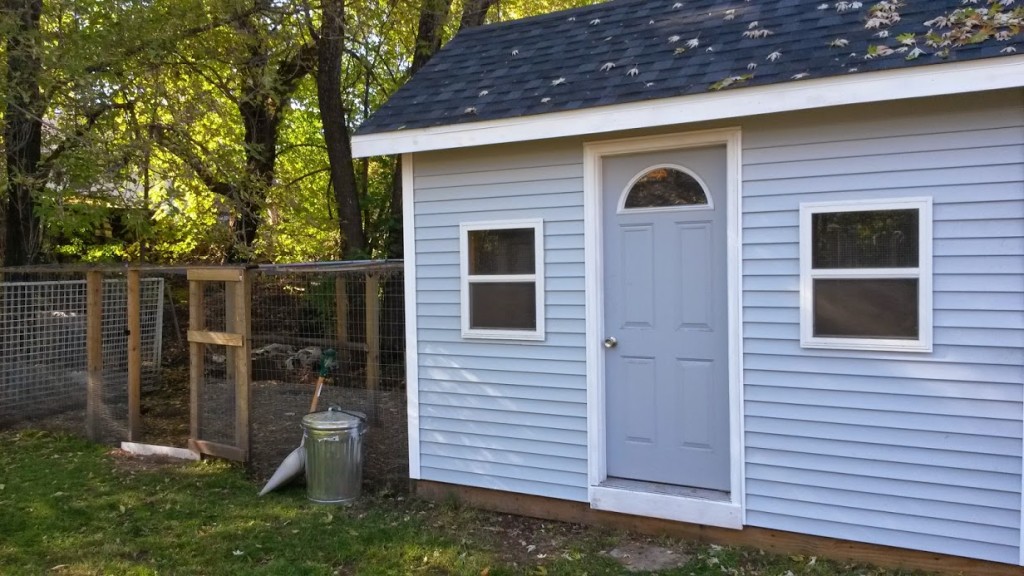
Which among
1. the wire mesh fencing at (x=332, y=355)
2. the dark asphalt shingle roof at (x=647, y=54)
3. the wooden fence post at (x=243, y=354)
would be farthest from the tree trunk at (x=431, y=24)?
the dark asphalt shingle roof at (x=647, y=54)

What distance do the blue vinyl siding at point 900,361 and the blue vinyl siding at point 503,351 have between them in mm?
1141

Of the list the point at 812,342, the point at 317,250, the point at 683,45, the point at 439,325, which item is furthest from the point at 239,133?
the point at 812,342

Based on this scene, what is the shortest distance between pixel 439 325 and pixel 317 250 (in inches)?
328

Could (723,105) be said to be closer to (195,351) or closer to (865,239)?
(865,239)

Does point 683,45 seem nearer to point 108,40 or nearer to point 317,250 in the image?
point 108,40

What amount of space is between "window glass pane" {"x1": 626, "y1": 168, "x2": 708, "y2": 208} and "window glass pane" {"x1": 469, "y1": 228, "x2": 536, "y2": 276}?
2.50 feet

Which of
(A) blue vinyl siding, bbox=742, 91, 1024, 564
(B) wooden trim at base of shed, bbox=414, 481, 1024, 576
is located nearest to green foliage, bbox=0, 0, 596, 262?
(B) wooden trim at base of shed, bbox=414, 481, 1024, 576

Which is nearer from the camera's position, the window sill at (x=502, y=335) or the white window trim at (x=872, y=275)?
the white window trim at (x=872, y=275)

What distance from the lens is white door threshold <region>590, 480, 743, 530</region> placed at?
4621mm

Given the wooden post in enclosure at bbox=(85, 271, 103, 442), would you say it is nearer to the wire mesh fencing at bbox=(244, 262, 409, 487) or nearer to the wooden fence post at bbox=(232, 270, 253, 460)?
the wire mesh fencing at bbox=(244, 262, 409, 487)

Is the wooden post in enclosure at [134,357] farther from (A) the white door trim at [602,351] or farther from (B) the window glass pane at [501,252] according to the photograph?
(A) the white door trim at [602,351]

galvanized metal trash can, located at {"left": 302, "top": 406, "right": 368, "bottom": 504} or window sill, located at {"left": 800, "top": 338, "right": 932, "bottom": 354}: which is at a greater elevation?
window sill, located at {"left": 800, "top": 338, "right": 932, "bottom": 354}

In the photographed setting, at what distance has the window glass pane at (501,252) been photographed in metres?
5.34

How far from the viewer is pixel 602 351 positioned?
16.8ft
